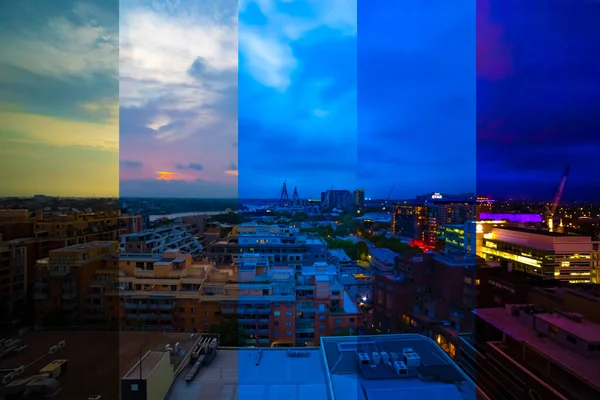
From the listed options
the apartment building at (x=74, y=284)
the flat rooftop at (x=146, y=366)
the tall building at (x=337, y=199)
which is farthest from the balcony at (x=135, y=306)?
the tall building at (x=337, y=199)

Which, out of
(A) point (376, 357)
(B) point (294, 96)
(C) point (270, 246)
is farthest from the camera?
(C) point (270, 246)

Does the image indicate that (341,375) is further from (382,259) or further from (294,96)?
(294,96)

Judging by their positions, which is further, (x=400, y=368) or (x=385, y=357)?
(x=385, y=357)

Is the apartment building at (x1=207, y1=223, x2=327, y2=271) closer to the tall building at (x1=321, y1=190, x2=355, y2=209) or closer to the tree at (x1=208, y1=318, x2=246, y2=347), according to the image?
the tall building at (x1=321, y1=190, x2=355, y2=209)

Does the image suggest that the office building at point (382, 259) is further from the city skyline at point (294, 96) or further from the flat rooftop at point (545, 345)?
the flat rooftop at point (545, 345)

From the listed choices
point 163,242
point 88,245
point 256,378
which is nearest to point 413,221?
point 256,378

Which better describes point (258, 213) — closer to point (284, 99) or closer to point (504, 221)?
point (284, 99)

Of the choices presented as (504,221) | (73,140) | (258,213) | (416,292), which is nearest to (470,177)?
(504,221)
